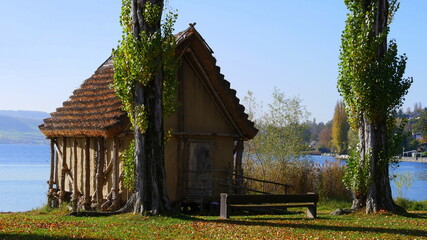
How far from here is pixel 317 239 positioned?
42.8 feet

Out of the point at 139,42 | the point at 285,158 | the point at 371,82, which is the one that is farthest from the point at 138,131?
the point at 285,158

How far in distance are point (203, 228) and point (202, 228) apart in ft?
0.08

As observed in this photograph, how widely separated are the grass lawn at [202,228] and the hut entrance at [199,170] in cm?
470

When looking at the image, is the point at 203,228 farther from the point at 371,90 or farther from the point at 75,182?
the point at 75,182

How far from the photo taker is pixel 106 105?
66.4ft

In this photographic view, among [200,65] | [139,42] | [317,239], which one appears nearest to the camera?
[317,239]

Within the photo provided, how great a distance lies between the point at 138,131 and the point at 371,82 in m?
7.48

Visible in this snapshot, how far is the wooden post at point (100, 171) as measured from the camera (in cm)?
2011

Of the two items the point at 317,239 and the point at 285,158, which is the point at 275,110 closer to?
the point at 285,158

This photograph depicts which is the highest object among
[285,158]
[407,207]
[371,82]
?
[371,82]

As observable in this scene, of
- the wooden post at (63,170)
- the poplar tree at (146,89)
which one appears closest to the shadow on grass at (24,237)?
the poplar tree at (146,89)

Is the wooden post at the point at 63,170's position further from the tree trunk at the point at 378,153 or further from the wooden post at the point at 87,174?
the tree trunk at the point at 378,153

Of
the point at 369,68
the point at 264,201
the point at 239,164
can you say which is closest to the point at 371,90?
the point at 369,68

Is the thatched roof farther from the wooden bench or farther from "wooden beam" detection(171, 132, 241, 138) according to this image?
the wooden bench
